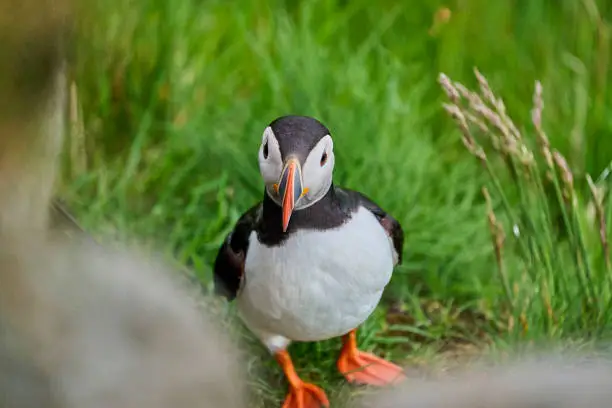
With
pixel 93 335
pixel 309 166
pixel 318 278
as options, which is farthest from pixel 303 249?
pixel 93 335

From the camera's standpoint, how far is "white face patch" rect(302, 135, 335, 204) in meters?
1.61

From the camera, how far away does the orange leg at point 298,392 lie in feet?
6.48

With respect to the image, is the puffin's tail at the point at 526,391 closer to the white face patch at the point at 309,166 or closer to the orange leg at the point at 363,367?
the white face patch at the point at 309,166

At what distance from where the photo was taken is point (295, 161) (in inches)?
61.9

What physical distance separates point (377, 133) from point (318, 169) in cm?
93

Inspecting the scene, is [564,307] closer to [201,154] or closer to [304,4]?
[201,154]

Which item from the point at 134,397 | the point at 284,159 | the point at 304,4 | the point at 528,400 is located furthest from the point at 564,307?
the point at 304,4

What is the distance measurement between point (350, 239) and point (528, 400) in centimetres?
73

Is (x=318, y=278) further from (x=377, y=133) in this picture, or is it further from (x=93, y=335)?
(x=377, y=133)

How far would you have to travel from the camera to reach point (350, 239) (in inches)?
67.9

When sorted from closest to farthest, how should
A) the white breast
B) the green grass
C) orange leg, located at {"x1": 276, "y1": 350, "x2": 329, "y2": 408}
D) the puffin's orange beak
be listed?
the puffin's orange beak
the white breast
orange leg, located at {"x1": 276, "y1": 350, "x2": 329, "y2": 408}
the green grass

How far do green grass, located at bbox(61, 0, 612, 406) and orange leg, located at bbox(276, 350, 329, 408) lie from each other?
68mm

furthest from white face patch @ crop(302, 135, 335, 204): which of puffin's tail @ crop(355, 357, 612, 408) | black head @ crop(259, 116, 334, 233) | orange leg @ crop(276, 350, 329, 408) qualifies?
puffin's tail @ crop(355, 357, 612, 408)

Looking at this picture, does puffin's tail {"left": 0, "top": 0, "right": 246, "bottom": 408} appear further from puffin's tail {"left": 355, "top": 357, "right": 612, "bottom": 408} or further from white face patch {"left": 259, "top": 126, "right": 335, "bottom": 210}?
white face patch {"left": 259, "top": 126, "right": 335, "bottom": 210}
